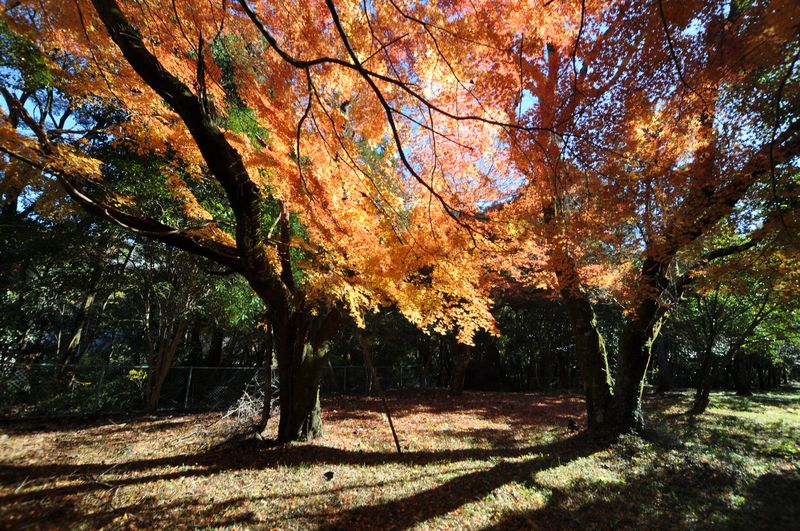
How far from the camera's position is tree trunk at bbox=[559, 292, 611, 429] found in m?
8.01

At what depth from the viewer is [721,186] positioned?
253 inches

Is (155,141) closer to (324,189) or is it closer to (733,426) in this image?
(324,189)

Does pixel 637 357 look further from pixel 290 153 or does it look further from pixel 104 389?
pixel 104 389

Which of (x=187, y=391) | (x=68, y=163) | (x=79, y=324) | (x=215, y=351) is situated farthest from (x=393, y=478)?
(x=215, y=351)

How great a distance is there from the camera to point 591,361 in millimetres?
8281

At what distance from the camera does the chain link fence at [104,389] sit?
9195 mm

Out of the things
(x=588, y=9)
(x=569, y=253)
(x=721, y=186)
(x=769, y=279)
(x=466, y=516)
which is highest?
(x=588, y=9)

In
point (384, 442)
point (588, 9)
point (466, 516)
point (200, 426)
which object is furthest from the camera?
point (200, 426)

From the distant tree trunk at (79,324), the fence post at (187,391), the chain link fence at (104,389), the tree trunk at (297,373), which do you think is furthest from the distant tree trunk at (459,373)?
the distant tree trunk at (79,324)

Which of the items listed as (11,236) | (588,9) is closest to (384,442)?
(588,9)

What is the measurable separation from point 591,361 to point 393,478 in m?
5.55

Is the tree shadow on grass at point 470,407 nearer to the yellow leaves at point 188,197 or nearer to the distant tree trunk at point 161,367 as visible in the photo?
the distant tree trunk at point 161,367

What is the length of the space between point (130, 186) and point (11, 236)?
4.61 m

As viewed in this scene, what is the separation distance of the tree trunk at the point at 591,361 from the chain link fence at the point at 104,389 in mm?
8501
